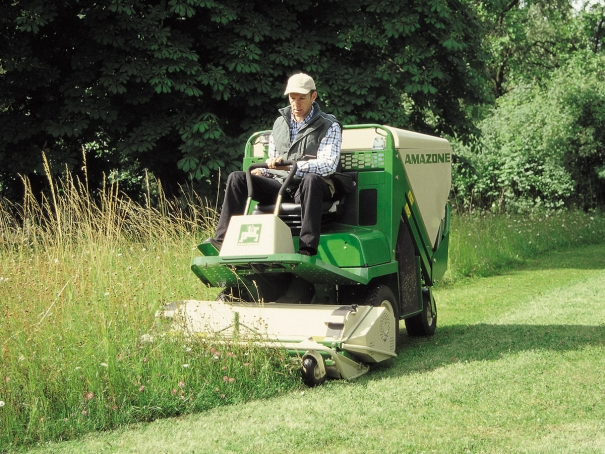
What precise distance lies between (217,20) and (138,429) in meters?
9.18

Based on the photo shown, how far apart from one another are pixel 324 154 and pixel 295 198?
1.38ft

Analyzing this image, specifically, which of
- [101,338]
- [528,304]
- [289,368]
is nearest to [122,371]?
[101,338]

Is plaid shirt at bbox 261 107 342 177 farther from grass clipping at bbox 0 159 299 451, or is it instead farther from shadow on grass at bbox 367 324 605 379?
shadow on grass at bbox 367 324 605 379

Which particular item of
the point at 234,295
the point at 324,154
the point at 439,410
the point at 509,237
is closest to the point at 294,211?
the point at 324,154

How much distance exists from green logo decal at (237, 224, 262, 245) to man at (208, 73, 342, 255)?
32 cm

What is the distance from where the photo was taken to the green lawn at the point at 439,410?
16.0 ft

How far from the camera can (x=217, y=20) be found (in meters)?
13.5

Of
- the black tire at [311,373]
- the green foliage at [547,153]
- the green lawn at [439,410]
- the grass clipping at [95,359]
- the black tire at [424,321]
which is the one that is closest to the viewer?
the green lawn at [439,410]

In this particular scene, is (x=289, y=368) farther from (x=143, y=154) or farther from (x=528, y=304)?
(x=143, y=154)

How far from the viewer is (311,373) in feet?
19.8

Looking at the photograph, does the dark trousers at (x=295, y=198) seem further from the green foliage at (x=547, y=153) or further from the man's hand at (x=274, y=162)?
the green foliage at (x=547, y=153)

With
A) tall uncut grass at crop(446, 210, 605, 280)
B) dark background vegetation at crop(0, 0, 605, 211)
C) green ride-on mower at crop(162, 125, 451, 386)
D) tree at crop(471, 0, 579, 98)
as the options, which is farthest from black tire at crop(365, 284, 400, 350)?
tree at crop(471, 0, 579, 98)

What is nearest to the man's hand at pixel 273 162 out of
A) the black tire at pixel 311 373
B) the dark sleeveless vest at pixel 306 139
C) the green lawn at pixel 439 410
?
the dark sleeveless vest at pixel 306 139

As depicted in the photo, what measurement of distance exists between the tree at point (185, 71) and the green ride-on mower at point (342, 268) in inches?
229
